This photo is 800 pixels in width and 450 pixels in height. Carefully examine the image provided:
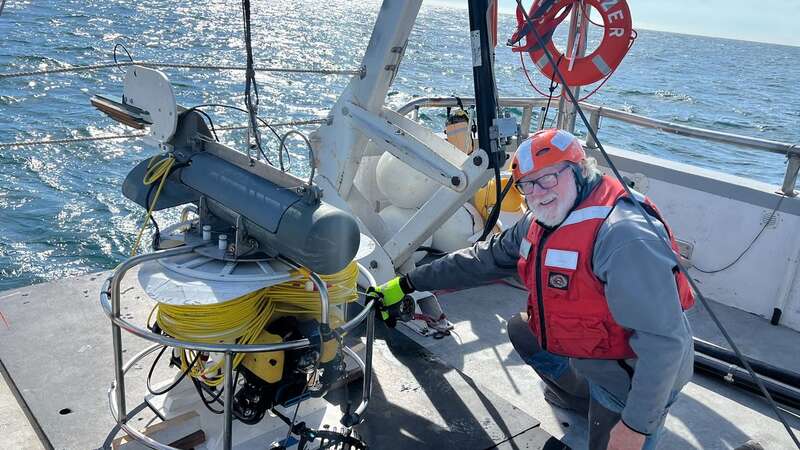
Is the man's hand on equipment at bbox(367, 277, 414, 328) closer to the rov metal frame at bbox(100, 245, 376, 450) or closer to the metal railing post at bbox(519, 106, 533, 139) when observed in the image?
the rov metal frame at bbox(100, 245, 376, 450)

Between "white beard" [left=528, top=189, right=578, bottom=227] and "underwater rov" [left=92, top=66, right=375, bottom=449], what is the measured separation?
2.42 ft

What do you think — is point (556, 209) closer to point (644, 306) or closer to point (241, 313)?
point (644, 306)

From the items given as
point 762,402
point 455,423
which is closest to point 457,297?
point 455,423

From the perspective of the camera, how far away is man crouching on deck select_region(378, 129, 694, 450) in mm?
2303

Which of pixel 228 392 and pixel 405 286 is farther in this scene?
pixel 405 286

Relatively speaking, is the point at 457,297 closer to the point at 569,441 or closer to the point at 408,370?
the point at 408,370

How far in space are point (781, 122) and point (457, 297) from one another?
71.3ft

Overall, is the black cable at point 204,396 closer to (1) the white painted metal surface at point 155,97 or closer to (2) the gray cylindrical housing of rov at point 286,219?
(2) the gray cylindrical housing of rov at point 286,219

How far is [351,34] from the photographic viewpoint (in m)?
36.0

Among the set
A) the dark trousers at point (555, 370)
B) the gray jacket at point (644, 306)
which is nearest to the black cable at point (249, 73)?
the gray jacket at point (644, 306)

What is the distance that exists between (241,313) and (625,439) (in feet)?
4.71

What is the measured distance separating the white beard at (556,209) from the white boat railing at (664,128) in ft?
6.93

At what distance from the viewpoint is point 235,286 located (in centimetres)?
231

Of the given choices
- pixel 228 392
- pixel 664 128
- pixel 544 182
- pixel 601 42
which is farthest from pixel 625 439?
pixel 664 128
